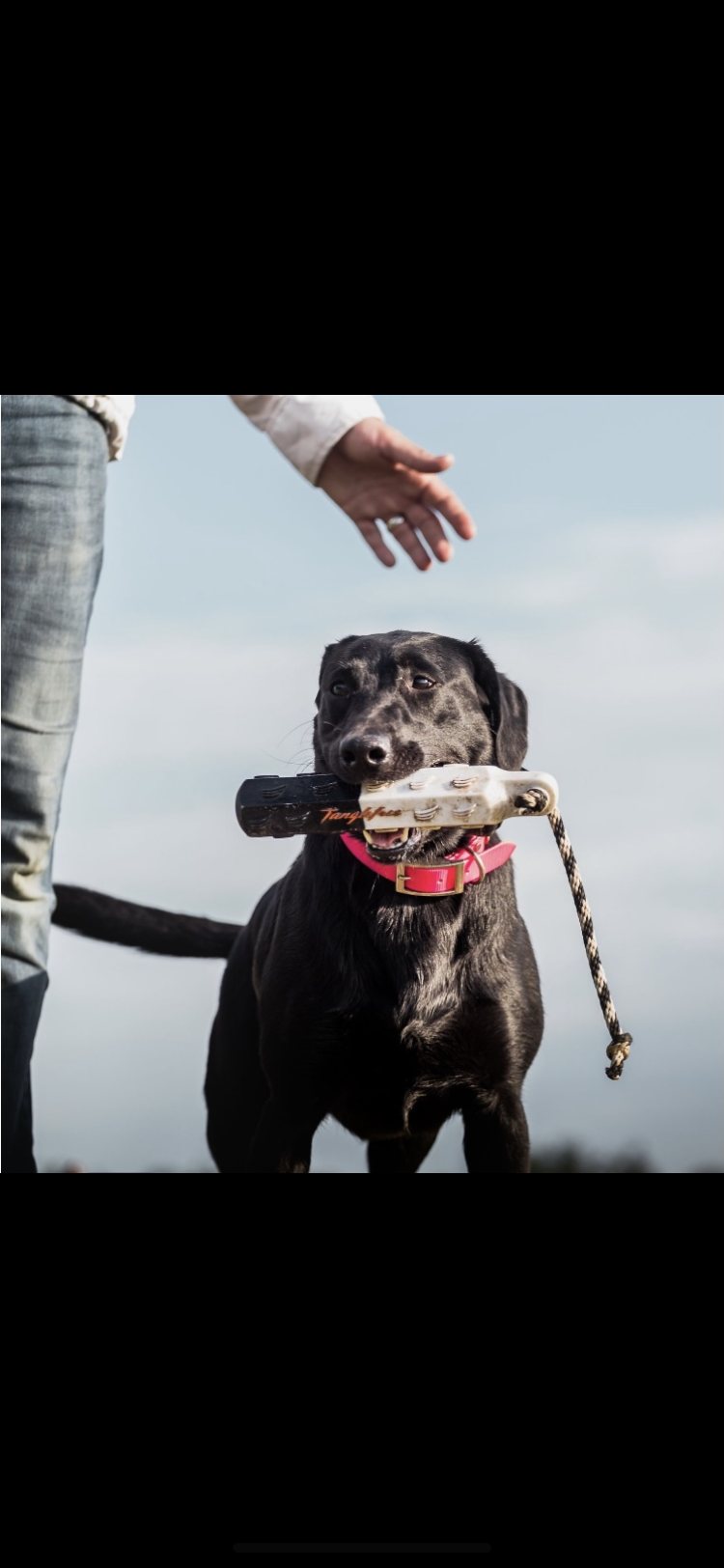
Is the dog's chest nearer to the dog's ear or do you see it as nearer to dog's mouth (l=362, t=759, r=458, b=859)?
dog's mouth (l=362, t=759, r=458, b=859)

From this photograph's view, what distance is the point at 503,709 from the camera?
2.90 m

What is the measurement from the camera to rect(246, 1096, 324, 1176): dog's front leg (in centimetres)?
271

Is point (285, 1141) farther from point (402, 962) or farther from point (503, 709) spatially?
point (503, 709)

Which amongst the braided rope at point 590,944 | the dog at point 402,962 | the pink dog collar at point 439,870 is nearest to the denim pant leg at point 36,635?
the dog at point 402,962

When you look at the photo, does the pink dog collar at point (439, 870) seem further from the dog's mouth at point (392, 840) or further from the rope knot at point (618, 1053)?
the rope knot at point (618, 1053)

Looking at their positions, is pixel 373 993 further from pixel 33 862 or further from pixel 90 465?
pixel 90 465

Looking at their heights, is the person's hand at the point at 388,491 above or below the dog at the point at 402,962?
above

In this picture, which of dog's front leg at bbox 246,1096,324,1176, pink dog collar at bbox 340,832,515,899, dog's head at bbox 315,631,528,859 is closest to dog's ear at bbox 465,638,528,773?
dog's head at bbox 315,631,528,859

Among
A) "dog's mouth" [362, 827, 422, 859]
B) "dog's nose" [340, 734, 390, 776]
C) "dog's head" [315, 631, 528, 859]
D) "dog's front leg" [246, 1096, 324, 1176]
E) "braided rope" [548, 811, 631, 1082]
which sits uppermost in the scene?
"dog's head" [315, 631, 528, 859]

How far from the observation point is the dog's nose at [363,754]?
2500mm

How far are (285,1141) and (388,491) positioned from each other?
4.25ft
